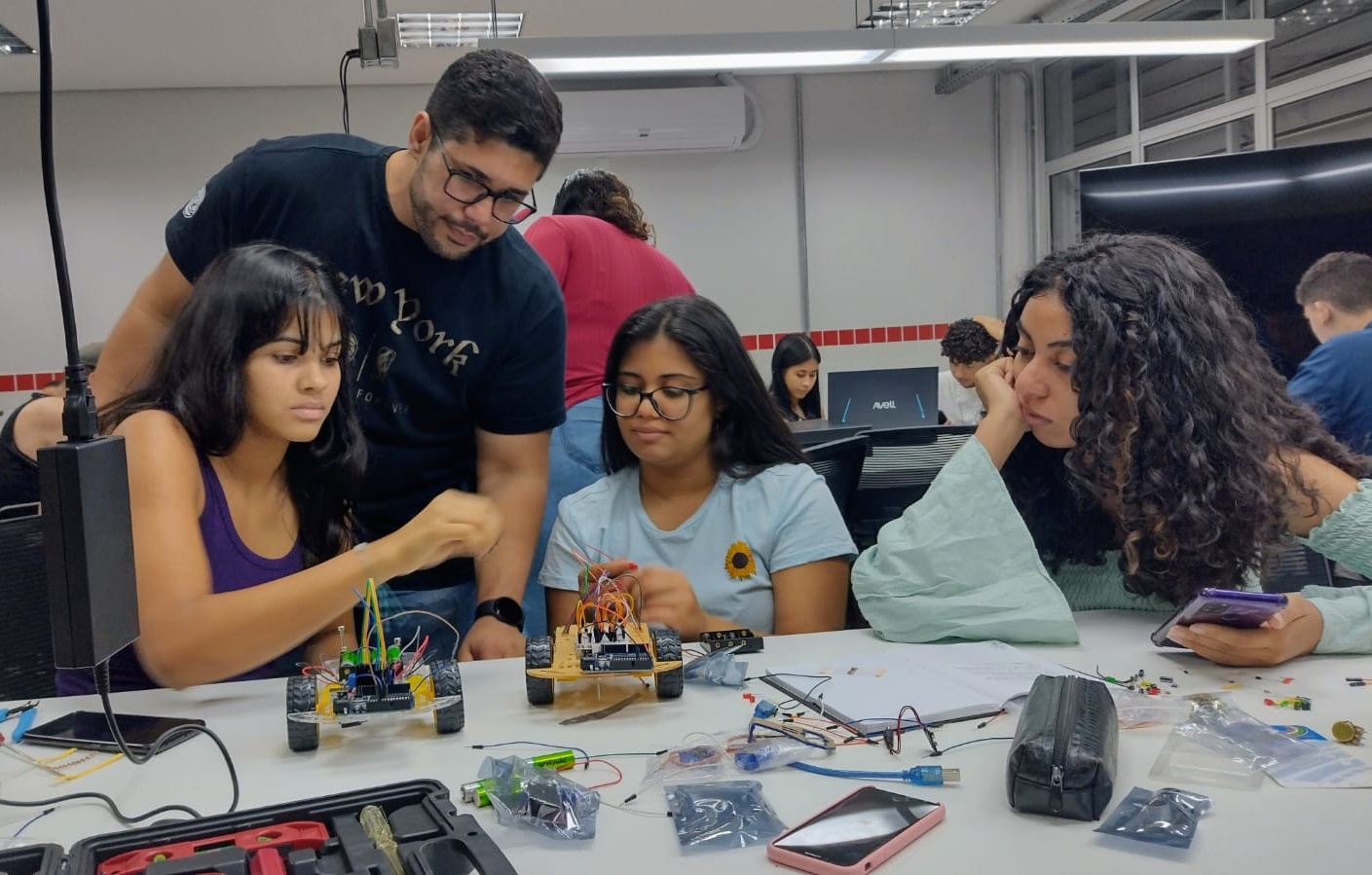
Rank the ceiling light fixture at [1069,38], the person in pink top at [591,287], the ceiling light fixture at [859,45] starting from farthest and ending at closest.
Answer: the ceiling light fixture at [1069,38] < the ceiling light fixture at [859,45] < the person in pink top at [591,287]

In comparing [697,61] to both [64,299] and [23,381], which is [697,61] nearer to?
[64,299]

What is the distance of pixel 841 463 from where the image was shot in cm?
208

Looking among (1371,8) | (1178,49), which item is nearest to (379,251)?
(1178,49)

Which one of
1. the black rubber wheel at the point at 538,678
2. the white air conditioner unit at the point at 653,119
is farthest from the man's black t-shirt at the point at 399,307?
the white air conditioner unit at the point at 653,119

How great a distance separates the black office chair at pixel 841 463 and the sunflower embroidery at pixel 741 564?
0.93 feet

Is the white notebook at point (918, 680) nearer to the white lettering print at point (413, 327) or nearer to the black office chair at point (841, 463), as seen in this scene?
the black office chair at point (841, 463)

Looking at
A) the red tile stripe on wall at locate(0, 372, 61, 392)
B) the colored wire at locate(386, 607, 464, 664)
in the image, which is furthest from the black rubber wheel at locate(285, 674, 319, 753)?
the red tile stripe on wall at locate(0, 372, 61, 392)

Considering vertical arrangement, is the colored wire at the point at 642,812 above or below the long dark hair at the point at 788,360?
below

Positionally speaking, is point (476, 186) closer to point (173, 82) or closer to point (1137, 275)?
point (1137, 275)

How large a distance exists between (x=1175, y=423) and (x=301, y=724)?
48.0 inches

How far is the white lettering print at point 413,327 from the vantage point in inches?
70.3

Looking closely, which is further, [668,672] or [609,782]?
[668,672]

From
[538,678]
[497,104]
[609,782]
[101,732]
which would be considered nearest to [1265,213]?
[497,104]

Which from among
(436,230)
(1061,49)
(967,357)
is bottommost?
(967,357)
